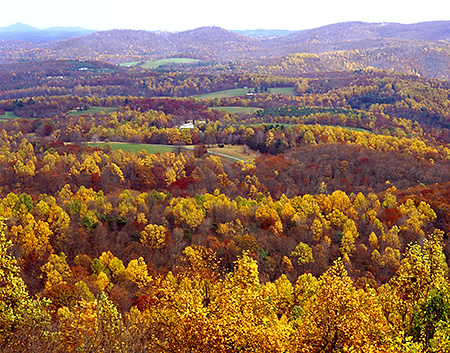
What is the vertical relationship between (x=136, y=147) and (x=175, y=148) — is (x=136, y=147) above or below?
above

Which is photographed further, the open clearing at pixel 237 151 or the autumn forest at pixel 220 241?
the open clearing at pixel 237 151

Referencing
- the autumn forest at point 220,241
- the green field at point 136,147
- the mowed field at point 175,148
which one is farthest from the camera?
the mowed field at point 175,148

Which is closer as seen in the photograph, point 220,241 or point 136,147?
point 220,241

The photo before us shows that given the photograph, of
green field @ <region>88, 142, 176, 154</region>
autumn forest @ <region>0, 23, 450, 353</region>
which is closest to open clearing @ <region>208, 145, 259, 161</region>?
autumn forest @ <region>0, 23, 450, 353</region>

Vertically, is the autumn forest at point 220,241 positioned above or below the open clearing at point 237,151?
above

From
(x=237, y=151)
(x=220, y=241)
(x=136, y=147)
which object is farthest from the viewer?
(x=237, y=151)

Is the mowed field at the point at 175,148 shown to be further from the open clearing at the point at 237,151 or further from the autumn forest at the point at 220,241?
the autumn forest at the point at 220,241

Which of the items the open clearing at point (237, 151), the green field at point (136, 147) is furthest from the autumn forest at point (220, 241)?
the green field at point (136, 147)

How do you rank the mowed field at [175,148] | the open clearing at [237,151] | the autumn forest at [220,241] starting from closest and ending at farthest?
the autumn forest at [220,241], the mowed field at [175,148], the open clearing at [237,151]

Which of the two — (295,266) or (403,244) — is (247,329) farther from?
(403,244)

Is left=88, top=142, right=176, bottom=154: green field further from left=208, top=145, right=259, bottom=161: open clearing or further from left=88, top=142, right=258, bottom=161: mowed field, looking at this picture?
left=208, top=145, right=259, bottom=161: open clearing

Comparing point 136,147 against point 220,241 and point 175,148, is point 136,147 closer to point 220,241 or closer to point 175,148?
point 175,148

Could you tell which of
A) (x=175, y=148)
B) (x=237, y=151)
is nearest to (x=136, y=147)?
(x=175, y=148)
